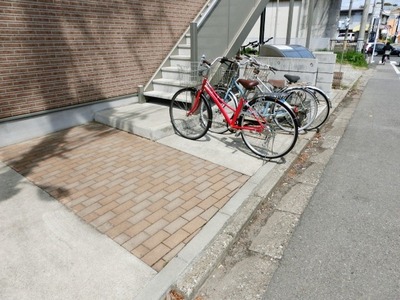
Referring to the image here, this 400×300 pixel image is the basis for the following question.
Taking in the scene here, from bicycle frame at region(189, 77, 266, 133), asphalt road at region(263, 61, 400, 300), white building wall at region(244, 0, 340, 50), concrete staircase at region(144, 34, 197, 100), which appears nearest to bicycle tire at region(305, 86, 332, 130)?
asphalt road at region(263, 61, 400, 300)

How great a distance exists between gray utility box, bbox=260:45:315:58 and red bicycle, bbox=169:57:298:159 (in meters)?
2.20

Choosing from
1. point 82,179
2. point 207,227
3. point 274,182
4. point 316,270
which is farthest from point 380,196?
point 82,179

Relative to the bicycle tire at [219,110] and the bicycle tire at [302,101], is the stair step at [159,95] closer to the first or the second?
the bicycle tire at [219,110]

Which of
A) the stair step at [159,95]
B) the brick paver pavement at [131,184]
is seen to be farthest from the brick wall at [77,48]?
the brick paver pavement at [131,184]

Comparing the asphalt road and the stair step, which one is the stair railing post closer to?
the stair step

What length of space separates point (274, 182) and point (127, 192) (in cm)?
176

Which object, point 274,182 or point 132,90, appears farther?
point 132,90

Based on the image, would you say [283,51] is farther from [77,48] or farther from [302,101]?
[77,48]

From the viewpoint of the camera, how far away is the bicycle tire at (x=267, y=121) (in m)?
4.11

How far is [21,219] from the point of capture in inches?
116

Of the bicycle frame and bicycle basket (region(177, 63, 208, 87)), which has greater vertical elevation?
bicycle basket (region(177, 63, 208, 87))

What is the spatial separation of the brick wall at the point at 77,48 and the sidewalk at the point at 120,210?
874 millimetres

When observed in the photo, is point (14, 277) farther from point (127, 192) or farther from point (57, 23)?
point (57, 23)

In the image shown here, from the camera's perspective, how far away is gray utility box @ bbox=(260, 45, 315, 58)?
657 centimetres
